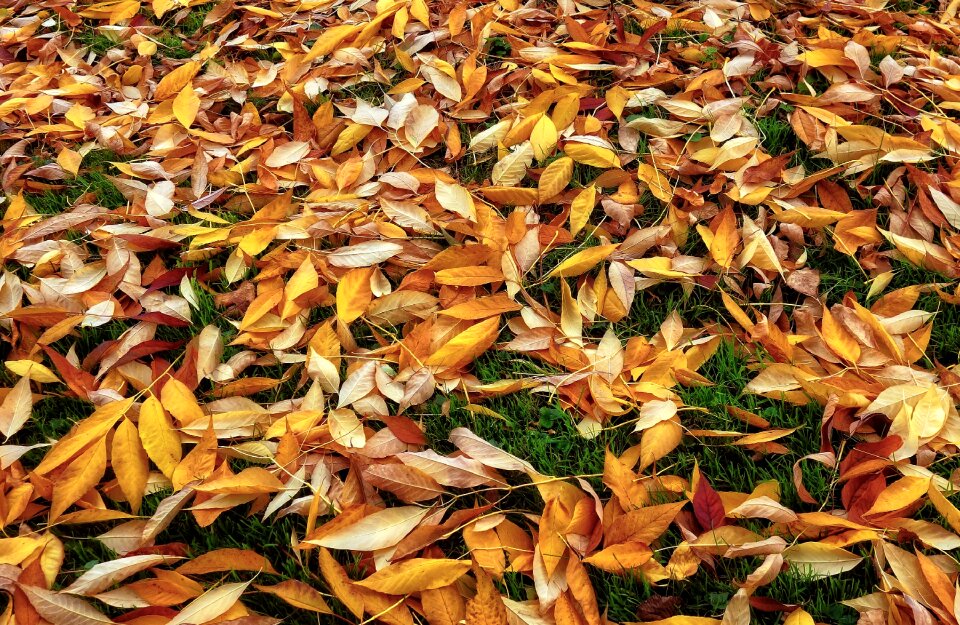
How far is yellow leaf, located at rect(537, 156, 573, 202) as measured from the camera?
1.84 m

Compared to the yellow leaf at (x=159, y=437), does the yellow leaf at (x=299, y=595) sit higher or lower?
lower

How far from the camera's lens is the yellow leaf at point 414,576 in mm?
1172

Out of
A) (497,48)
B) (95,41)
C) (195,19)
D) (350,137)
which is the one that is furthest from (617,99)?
(95,41)

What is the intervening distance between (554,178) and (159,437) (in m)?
A: 1.11

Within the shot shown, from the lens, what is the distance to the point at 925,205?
174 centimetres

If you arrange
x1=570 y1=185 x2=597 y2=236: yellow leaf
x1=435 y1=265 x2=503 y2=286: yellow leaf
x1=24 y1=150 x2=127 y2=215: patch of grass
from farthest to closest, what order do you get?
1. x1=24 y1=150 x2=127 y2=215: patch of grass
2. x1=570 y1=185 x2=597 y2=236: yellow leaf
3. x1=435 y1=265 x2=503 y2=286: yellow leaf

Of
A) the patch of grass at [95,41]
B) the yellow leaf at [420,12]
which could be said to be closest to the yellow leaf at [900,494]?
the yellow leaf at [420,12]

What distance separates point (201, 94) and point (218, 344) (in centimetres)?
112

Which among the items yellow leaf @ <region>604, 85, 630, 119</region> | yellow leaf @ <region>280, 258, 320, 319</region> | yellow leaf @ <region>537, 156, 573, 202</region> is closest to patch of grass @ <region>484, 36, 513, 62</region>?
yellow leaf @ <region>604, 85, 630, 119</region>

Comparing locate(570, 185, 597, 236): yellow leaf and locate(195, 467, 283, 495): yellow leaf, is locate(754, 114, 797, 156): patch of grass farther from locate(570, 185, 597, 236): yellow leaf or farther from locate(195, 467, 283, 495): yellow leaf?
locate(195, 467, 283, 495): yellow leaf

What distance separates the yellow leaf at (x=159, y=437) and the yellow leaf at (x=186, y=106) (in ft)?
3.56

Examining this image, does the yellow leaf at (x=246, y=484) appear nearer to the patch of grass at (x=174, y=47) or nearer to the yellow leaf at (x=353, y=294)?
the yellow leaf at (x=353, y=294)

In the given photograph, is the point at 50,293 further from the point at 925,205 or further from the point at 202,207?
the point at 925,205

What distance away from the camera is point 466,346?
60.0 inches
